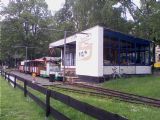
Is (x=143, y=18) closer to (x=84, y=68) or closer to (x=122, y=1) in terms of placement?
(x=122, y=1)

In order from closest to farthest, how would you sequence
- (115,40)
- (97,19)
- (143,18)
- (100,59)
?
(100,59), (115,40), (143,18), (97,19)

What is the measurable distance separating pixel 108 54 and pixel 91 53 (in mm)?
1565

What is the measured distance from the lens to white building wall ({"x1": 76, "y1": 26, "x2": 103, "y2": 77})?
31.1 m

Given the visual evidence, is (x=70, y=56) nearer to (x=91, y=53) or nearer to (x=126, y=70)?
(x=91, y=53)

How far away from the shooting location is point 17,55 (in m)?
78.1

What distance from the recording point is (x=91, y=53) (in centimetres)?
3259

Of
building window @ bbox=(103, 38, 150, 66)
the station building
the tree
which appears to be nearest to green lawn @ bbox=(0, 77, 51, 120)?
the station building

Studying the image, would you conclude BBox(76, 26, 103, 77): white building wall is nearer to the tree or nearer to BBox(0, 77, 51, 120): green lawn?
BBox(0, 77, 51, 120): green lawn

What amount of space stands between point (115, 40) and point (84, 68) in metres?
4.05

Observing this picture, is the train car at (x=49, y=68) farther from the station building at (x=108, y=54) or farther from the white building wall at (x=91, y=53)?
the white building wall at (x=91, y=53)

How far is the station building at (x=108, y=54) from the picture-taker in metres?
31.3

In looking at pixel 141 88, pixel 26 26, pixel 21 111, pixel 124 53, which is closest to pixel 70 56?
pixel 124 53

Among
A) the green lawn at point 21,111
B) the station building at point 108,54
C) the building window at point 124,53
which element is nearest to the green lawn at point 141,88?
the station building at point 108,54

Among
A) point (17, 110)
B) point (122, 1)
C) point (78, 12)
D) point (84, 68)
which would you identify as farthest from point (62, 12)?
point (17, 110)
